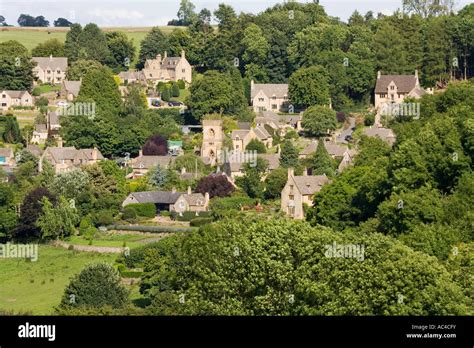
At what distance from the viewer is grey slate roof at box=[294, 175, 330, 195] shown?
54.8m

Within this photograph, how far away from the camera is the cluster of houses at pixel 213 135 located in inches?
2188

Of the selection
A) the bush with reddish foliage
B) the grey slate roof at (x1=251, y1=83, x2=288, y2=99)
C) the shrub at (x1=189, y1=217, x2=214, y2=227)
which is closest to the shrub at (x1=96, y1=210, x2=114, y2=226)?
the shrub at (x1=189, y1=217, x2=214, y2=227)

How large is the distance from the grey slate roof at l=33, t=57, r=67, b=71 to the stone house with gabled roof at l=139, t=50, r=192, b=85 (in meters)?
5.51

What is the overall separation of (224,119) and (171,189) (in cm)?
1279

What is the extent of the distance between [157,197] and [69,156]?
29.3 feet

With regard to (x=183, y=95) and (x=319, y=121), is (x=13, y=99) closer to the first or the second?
(x=183, y=95)

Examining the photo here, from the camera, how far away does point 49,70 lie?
84.2 metres

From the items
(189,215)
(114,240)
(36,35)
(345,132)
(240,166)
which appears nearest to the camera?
(114,240)

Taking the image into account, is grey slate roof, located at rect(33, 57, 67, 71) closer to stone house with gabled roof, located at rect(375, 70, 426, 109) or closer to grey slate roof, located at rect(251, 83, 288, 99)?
grey slate roof, located at rect(251, 83, 288, 99)

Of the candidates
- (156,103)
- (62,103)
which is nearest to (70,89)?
(62,103)

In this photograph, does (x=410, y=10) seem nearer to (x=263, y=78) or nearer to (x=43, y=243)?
(x=263, y=78)

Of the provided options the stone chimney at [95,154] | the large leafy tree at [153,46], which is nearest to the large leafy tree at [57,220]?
the stone chimney at [95,154]

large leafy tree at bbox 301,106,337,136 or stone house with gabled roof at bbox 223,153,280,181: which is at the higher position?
large leafy tree at bbox 301,106,337,136

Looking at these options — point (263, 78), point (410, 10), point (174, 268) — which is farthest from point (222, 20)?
point (174, 268)
